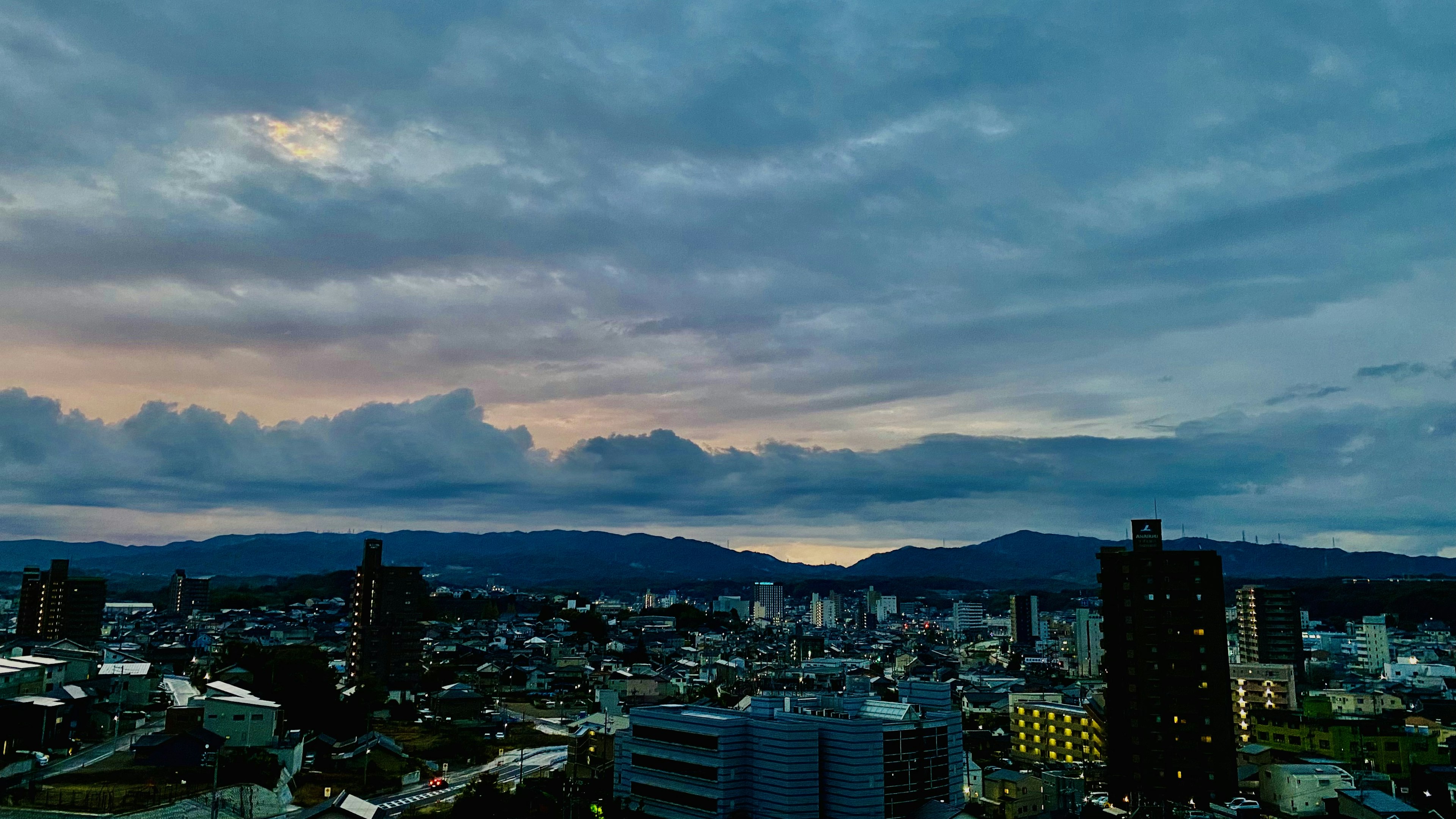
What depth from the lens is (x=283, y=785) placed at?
4938 cm

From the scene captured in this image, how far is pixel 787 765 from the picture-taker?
145ft

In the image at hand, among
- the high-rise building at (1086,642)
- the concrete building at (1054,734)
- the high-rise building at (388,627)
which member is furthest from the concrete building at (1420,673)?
the high-rise building at (388,627)

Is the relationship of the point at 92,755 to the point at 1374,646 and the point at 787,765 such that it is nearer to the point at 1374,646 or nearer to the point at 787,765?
the point at 787,765

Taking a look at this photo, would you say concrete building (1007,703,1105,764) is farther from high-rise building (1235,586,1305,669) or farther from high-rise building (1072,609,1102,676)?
high-rise building (1072,609,1102,676)

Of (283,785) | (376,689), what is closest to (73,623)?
(376,689)

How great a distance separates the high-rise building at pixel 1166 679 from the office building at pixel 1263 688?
3139 centimetres

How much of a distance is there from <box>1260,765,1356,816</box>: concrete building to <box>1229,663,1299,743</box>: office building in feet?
95.7

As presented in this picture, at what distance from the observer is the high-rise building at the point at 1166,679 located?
5716cm

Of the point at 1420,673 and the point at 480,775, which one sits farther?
the point at 1420,673

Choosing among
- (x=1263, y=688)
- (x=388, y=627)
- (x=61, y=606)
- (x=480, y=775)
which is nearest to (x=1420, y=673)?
(x=1263, y=688)

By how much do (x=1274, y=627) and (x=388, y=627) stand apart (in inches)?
4472

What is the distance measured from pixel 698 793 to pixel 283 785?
72.6 ft

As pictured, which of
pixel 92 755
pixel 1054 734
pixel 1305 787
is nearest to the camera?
pixel 1305 787

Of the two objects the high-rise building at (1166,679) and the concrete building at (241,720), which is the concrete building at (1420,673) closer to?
the high-rise building at (1166,679)
